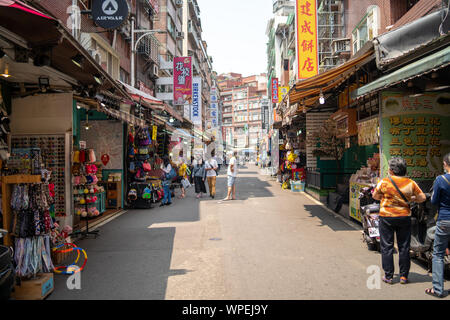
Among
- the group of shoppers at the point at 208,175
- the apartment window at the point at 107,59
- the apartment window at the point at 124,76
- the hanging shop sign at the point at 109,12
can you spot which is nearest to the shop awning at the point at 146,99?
the hanging shop sign at the point at 109,12

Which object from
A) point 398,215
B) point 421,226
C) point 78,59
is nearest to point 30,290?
point 78,59

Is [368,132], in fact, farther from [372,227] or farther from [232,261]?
[232,261]

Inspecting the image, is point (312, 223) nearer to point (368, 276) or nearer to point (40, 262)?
point (368, 276)

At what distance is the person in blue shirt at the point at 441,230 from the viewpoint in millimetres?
4090

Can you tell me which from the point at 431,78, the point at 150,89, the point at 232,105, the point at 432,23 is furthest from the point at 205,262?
the point at 232,105

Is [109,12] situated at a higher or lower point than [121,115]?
higher

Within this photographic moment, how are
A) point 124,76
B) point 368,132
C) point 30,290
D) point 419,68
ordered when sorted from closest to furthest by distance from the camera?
point 30,290
point 419,68
point 368,132
point 124,76

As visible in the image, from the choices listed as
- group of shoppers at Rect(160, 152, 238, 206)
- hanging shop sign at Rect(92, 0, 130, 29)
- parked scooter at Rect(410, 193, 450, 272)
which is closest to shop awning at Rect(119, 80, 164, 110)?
hanging shop sign at Rect(92, 0, 130, 29)

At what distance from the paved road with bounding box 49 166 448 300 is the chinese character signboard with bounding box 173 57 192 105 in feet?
56.3

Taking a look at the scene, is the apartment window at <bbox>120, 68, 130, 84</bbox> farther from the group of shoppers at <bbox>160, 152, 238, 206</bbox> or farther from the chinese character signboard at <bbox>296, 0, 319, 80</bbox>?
the chinese character signboard at <bbox>296, 0, 319, 80</bbox>

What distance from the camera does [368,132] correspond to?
8.29 meters

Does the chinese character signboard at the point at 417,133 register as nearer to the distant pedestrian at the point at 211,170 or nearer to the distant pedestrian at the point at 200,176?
the distant pedestrian at the point at 211,170

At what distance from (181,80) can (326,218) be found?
19.1m

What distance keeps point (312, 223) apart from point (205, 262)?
4166 mm
